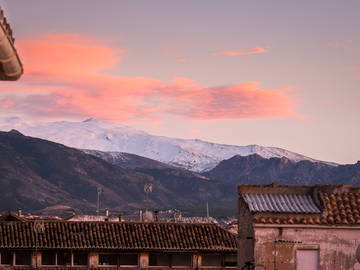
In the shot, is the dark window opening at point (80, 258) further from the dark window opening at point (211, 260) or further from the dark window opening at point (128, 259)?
the dark window opening at point (211, 260)

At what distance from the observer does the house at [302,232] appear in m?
39.3

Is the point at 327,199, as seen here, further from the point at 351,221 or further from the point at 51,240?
the point at 51,240

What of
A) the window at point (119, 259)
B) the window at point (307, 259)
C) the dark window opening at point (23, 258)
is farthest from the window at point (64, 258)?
the window at point (307, 259)

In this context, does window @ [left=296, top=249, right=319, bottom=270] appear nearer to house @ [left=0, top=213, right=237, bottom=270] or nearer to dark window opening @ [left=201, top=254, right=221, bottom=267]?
house @ [left=0, top=213, right=237, bottom=270]

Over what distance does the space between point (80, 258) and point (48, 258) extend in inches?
105

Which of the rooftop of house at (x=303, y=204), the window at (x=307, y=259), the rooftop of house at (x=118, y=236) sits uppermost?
the rooftop of house at (x=118, y=236)

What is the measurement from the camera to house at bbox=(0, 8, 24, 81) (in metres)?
7.84

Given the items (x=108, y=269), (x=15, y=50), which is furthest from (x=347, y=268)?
(x=108, y=269)

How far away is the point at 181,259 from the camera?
92.9 meters

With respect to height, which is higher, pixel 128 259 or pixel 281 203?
pixel 128 259

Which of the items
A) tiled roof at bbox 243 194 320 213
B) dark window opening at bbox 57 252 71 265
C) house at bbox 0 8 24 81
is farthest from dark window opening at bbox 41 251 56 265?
house at bbox 0 8 24 81

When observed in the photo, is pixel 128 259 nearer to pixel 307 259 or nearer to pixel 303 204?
pixel 303 204

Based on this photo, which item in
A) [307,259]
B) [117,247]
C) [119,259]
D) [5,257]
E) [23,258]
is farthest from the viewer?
[23,258]

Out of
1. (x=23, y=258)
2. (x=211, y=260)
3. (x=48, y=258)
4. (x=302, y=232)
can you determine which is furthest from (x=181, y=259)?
(x=302, y=232)
